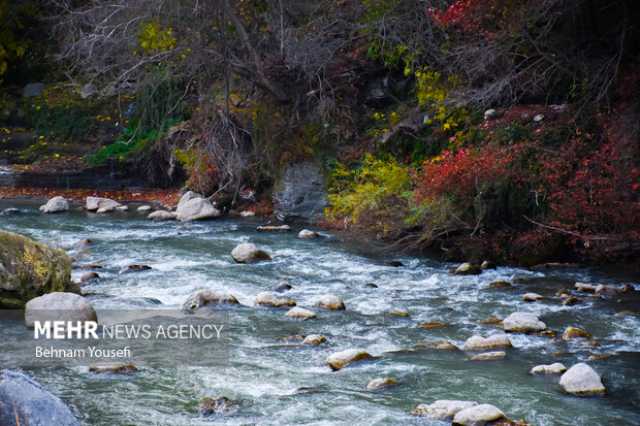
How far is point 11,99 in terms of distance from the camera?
2420cm

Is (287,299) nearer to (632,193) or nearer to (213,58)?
(632,193)

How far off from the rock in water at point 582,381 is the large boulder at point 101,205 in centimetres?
1250

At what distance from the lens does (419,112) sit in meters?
15.2

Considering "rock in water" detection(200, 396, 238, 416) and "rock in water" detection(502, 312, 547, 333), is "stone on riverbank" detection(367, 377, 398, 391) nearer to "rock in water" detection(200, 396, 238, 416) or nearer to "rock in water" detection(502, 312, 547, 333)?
Answer: "rock in water" detection(200, 396, 238, 416)

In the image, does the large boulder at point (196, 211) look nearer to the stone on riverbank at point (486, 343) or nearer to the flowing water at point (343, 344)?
the flowing water at point (343, 344)

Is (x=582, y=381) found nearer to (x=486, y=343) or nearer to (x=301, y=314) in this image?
(x=486, y=343)

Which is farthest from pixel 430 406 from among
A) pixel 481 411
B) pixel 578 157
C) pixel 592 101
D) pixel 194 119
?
pixel 194 119

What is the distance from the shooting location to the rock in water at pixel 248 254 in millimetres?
12203

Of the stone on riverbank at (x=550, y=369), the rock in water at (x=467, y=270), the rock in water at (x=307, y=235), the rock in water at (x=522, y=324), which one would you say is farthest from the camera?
the rock in water at (x=307, y=235)

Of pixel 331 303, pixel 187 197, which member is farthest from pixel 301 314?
pixel 187 197

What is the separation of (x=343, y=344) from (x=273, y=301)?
5.73ft

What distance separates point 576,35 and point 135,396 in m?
8.52

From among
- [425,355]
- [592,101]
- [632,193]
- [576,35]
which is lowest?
[425,355]

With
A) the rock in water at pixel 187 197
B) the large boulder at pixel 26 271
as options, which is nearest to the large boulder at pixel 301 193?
the rock in water at pixel 187 197
